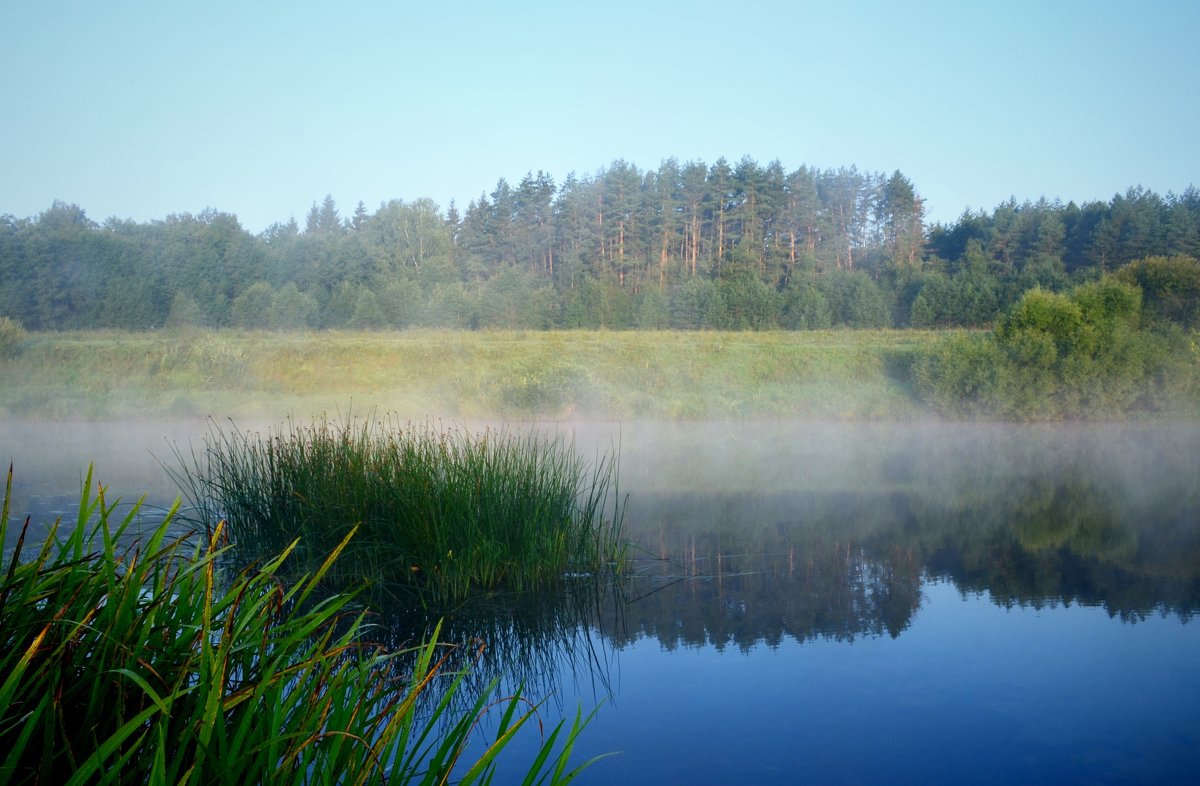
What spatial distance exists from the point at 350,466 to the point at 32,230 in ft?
73.3

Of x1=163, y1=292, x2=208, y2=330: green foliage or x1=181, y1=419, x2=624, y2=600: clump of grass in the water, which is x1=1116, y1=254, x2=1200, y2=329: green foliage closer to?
x1=181, y1=419, x2=624, y2=600: clump of grass in the water

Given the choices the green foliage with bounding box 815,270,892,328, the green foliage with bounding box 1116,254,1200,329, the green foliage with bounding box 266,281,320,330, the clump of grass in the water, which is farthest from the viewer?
the green foliage with bounding box 815,270,892,328

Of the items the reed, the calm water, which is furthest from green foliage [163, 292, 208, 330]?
the reed

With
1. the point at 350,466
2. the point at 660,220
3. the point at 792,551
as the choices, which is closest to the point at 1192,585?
the point at 792,551

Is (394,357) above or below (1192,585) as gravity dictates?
above

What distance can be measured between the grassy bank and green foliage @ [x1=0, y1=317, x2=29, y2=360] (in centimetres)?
18

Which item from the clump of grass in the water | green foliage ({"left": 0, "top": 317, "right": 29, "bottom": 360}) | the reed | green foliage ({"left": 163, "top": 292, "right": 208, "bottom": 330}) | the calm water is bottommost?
the calm water

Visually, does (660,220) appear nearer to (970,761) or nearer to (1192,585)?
(1192,585)

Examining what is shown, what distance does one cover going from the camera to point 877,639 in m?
4.80

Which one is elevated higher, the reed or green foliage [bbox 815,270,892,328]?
green foliage [bbox 815,270,892,328]

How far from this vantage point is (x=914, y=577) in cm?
617

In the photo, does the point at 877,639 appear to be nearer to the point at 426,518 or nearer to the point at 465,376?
the point at 426,518

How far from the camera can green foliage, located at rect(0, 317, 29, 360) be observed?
758 inches

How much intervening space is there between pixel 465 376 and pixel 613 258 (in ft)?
25.1
